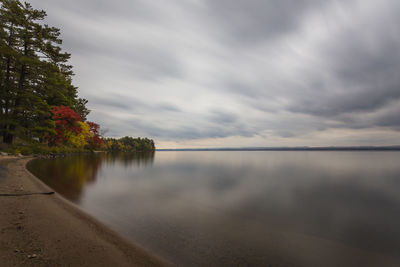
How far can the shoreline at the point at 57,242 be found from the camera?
12.4 ft

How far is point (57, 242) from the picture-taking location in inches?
179

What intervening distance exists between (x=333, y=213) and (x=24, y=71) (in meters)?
44.5

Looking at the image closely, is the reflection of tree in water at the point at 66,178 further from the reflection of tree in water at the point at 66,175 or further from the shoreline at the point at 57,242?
the shoreline at the point at 57,242

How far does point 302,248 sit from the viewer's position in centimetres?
634

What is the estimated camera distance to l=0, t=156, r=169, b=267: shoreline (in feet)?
12.4

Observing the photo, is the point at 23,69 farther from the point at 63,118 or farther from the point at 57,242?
the point at 57,242

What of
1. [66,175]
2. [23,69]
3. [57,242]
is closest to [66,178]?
[66,175]

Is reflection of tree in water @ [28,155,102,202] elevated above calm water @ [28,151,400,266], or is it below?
above

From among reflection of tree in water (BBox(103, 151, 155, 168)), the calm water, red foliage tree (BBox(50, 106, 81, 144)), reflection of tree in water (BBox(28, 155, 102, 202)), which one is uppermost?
red foliage tree (BBox(50, 106, 81, 144))

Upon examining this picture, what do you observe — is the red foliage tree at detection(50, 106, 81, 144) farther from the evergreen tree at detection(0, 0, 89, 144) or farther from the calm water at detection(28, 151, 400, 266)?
the calm water at detection(28, 151, 400, 266)

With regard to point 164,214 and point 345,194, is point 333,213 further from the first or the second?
point 164,214

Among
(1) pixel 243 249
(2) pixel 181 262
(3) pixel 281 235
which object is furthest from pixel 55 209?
(3) pixel 281 235

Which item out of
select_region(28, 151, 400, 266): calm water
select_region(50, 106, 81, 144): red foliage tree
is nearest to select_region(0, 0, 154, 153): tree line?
select_region(50, 106, 81, 144): red foliage tree

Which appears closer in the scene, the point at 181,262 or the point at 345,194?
the point at 181,262
